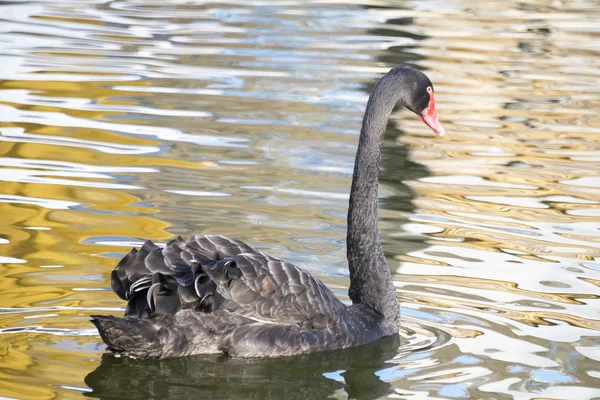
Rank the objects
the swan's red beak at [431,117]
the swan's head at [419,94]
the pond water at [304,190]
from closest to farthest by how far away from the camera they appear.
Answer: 1. the pond water at [304,190]
2. the swan's head at [419,94]
3. the swan's red beak at [431,117]

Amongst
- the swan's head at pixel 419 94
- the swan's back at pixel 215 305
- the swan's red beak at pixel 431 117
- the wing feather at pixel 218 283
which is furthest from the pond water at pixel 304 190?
the swan's head at pixel 419 94

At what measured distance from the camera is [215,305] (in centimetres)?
526

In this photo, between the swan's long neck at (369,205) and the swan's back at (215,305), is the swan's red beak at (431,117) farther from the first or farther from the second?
the swan's back at (215,305)

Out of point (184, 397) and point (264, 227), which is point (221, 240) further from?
point (264, 227)

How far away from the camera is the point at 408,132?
1109 centimetres

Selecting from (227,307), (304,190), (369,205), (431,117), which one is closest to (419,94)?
(431,117)

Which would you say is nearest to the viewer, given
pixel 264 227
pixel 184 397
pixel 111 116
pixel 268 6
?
pixel 184 397

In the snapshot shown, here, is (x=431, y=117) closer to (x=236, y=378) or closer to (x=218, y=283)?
(x=218, y=283)

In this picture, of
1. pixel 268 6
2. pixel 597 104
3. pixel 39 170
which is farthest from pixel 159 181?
pixel 268 6

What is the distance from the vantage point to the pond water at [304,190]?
5.41 metres

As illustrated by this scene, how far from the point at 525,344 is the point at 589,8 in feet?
53.1

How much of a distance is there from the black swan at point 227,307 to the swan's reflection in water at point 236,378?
7cm

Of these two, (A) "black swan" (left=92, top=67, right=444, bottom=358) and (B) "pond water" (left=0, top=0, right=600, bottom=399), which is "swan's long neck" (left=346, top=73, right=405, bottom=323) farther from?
(B) "pond water" (left=0, top=0, right=600, bottom=399)

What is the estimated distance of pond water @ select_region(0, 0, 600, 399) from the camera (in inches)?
213
